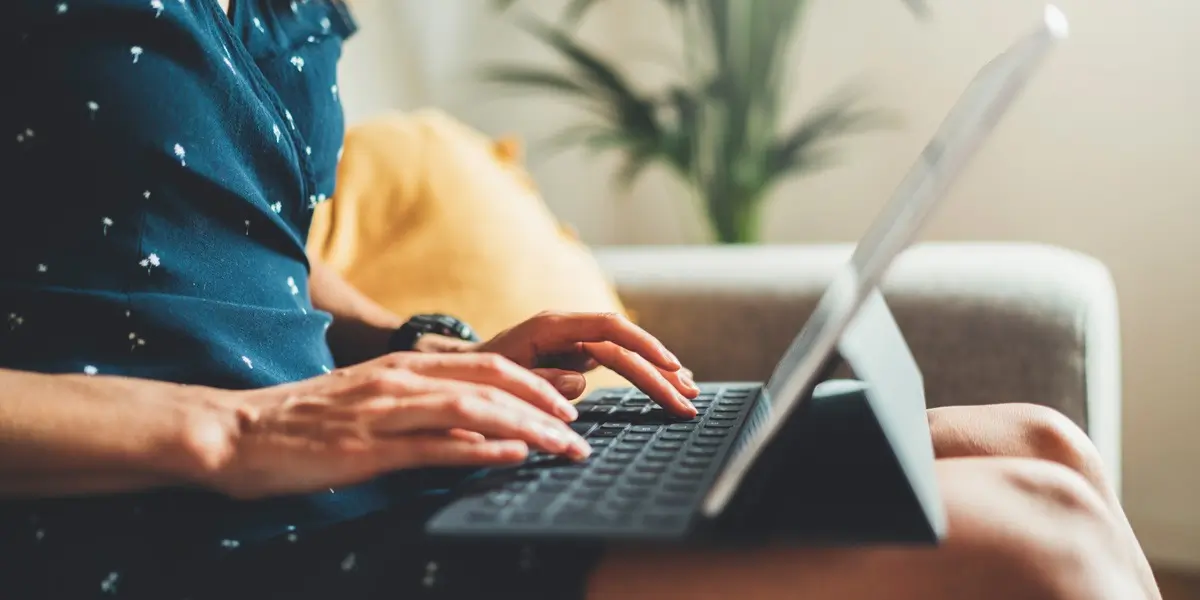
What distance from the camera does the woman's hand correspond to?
2.35ft

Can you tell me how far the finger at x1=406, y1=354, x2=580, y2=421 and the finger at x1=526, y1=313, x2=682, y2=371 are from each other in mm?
160

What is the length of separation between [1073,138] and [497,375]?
1518 millimetres

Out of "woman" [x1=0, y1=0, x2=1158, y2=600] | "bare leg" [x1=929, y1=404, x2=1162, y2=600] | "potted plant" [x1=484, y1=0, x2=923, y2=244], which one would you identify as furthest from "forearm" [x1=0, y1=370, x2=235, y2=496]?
"potted plant" [x1=484, y1=0, x2=923, y2=244]

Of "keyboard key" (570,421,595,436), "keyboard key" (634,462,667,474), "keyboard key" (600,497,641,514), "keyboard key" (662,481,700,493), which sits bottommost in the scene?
"keyboard key" (570,421,595,436)

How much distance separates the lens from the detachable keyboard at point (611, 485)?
446 mm

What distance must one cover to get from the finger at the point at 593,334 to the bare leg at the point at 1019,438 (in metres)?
0.20

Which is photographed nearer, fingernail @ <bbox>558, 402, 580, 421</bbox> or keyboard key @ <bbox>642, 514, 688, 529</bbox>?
keyboard key @ <bbox>642, 514, 688, 529</bbox>

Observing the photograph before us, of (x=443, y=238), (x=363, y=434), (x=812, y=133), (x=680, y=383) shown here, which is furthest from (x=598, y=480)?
(x=812, y=133)

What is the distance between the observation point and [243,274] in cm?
68

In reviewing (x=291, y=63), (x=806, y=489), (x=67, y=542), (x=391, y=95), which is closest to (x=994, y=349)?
(x=806, y=489)

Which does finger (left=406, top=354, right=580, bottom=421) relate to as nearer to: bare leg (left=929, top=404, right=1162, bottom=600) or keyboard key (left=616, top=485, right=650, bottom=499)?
keyboard key (left=616, top=485, right=650, bottom=499)

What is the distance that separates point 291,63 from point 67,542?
37cm


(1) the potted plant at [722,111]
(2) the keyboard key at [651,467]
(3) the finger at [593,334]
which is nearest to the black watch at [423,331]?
(3) the finger at [593,334]

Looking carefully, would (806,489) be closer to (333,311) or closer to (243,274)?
(243,274)
